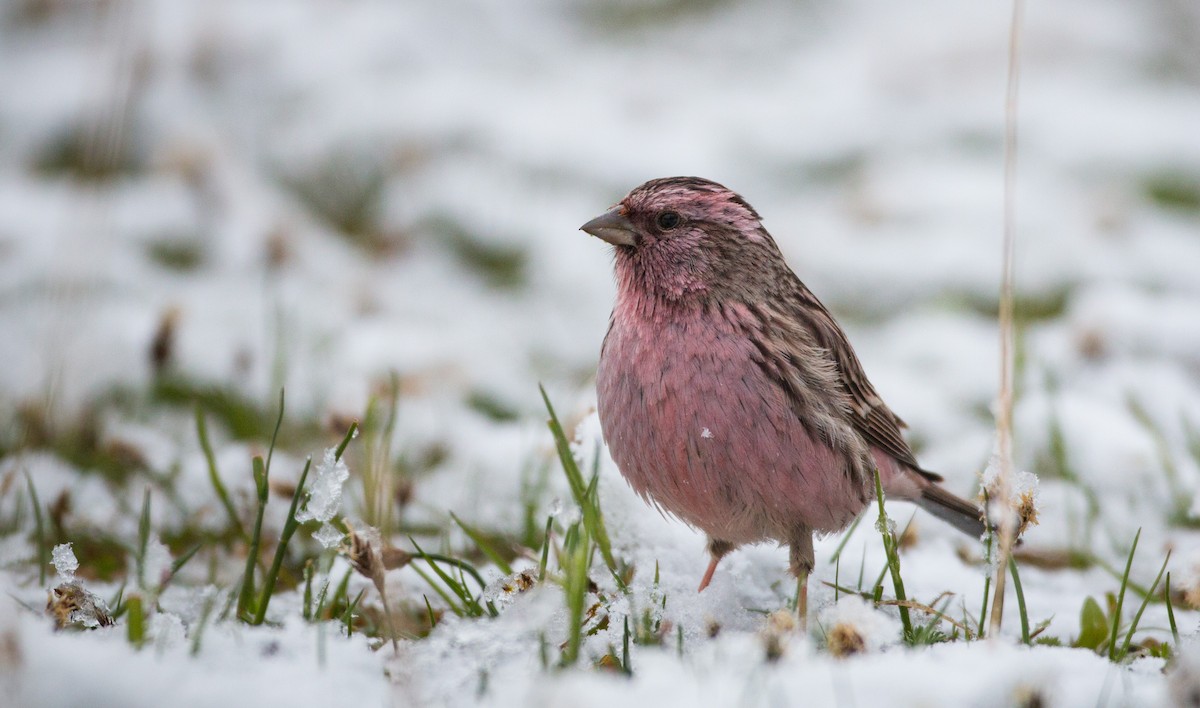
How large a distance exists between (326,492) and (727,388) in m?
1.10

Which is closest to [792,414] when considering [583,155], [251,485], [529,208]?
[251,485]

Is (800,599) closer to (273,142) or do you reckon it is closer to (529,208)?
(529,208)

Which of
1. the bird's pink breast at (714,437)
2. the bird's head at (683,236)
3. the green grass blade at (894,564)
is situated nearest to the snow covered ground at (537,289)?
the green grass blade at (894,564)

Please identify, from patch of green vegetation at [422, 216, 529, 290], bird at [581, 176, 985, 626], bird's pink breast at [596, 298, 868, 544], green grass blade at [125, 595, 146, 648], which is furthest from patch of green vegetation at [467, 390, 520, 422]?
green grass blade at [125, 595, 146, 648]

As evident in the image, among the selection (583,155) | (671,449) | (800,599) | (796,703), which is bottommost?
(796,703)

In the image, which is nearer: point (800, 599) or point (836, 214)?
point (800, 599)

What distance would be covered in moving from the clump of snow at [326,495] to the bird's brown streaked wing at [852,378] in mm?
1448

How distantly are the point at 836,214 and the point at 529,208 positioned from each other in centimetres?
225

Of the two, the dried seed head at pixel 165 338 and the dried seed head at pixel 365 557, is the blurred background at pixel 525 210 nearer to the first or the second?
the dried seed head at pixel 165 338

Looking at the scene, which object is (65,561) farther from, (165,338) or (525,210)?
(525,210)

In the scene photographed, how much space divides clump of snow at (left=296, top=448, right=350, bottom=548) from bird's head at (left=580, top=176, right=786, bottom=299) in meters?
1.11

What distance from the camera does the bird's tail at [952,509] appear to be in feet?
12.3

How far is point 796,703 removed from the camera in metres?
2.16

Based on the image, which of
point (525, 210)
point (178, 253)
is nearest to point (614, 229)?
point (178, 253)
